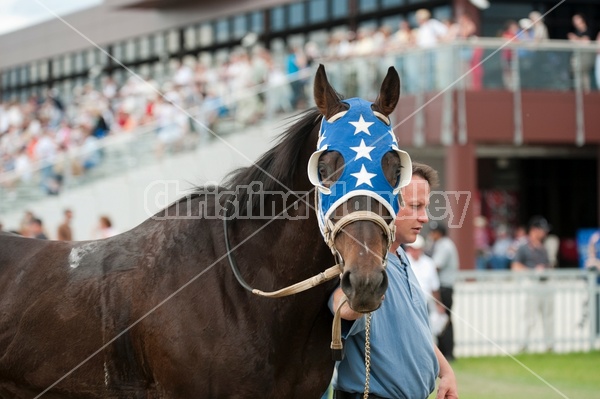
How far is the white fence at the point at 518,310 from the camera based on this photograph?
490 inches

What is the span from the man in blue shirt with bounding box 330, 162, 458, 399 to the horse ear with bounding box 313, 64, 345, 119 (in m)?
0.72

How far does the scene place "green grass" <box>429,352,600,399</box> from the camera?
29.8ft

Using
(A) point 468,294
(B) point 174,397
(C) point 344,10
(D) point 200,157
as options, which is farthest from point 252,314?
(C) point 344,10

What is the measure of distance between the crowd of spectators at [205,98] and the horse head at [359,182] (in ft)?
36.1

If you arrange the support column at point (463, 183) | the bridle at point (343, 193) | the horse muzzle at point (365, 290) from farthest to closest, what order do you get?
the support column at point (463, 183) < the bridle at point (343, 193) < the horse muzzle at point (365, 290)

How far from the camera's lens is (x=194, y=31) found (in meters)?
31.2

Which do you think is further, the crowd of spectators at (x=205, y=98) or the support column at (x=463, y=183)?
the support column at (x=463, y=183)

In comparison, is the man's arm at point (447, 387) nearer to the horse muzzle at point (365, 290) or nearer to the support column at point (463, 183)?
the horse muzzle at point (365, 290)

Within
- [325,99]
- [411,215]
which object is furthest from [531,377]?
[325,99]

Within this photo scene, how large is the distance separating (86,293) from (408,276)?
1531 mm

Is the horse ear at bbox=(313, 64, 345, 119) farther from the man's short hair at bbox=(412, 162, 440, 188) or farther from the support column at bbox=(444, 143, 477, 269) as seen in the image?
the support column at bbox=(444, 143, 477, 269)

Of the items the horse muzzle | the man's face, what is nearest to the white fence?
the man's face

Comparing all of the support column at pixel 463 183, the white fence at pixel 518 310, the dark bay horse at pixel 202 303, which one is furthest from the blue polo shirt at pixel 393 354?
the support column at pixel 463 183

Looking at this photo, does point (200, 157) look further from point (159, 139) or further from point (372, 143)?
point (372, 143)
